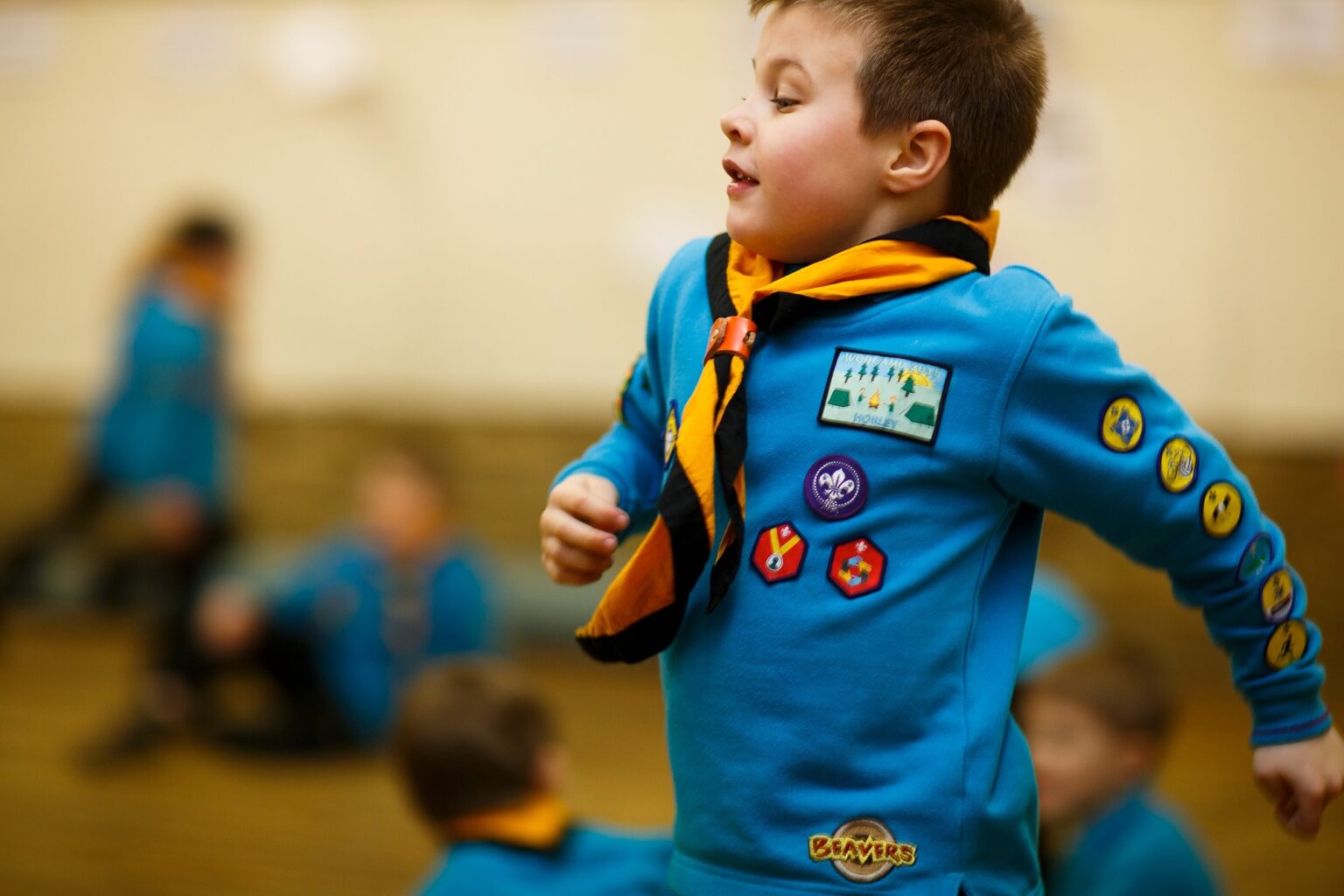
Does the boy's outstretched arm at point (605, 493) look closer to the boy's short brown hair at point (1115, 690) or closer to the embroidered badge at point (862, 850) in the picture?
the embroidered badge at point (862, 850)

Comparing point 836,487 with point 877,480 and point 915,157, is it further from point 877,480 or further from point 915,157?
point 915,157

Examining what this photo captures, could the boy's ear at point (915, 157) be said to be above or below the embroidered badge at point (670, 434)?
above

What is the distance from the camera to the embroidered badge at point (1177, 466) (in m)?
0.93

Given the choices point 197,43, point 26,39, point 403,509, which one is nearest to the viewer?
point 403,509

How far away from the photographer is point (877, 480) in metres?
0.92

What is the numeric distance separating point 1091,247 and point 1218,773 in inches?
74.7

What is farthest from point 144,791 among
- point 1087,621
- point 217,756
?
point 1087,621

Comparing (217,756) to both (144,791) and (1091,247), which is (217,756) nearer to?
(144,791)

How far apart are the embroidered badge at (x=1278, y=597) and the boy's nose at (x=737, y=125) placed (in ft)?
1.57

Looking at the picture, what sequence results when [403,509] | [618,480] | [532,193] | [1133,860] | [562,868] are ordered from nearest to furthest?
[618,480] → [562,868] → [1133,860] → [403,509] → [532,193]

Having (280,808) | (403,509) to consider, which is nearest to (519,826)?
(280,808)

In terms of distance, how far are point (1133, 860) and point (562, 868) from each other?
884 mm

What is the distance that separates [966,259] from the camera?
94cm

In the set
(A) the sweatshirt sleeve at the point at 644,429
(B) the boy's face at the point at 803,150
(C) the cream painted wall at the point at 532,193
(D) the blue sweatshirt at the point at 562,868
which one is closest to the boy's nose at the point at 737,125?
(B) the boy's face at the point at 803,150
